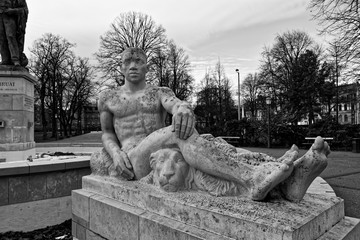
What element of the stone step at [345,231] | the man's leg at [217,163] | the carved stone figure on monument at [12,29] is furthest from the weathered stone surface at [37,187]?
the carved stone figure on monument at [12,29]

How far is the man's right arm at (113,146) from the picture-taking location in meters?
2.90

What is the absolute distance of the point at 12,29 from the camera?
7.70 m

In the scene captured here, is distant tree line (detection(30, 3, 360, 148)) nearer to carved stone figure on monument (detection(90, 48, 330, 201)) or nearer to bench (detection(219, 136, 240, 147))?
bench (detection(219, 136, 240, 147))

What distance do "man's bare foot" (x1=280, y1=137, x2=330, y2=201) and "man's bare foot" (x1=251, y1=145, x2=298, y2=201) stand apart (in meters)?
0.07

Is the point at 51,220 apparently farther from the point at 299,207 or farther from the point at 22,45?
the point at 22,45

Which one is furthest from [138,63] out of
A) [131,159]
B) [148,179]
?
[148,179]

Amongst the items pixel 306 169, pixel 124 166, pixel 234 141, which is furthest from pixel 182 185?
pixel 234 141

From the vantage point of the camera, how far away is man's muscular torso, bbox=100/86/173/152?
320 cm

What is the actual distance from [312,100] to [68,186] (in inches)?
1044

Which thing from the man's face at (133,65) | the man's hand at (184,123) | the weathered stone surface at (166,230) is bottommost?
the weathered stone surface at (166,230)

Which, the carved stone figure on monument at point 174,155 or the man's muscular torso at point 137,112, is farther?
the man's muscular torso at point 137,112

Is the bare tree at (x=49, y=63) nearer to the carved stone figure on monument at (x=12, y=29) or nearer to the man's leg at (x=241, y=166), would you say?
the carved stone figure on monument at (x=12, y=29)

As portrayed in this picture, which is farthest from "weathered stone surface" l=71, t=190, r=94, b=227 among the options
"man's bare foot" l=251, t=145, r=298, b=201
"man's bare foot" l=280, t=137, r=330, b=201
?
"man's bare foot" l=280, t=137, r=330, b=201

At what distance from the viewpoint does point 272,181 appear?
189 centimetres
